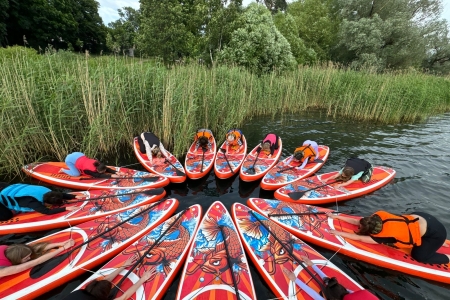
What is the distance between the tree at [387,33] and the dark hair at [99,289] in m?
18.9

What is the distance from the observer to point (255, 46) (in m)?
11.5

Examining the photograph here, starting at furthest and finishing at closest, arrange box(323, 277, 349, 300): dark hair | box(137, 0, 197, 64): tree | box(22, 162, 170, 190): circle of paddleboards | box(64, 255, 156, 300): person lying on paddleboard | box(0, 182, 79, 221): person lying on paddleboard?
box(137, 0, 197, 64): tree → box(22, 162, 170, 190): circle of paddleboards → box(0, 182, 79, 221): person lying on paddleboard → box(323, 277, 349, 300): dark hair → box(64, 255, 156, 300): person lying on paddleboard

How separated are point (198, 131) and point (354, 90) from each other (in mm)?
8128

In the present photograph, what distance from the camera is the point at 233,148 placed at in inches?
281

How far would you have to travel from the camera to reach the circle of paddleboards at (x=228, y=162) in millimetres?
5738

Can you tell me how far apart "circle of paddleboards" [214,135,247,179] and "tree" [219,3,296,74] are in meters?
5.93

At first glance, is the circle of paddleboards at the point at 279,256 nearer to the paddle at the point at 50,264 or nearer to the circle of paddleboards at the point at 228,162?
the circle of paddleboards at the point at 228,162

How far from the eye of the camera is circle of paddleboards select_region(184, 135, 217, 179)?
5.63 metres

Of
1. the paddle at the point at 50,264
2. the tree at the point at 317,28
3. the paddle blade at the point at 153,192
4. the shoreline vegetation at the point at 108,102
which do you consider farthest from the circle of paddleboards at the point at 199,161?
the tree at the point at 317,28

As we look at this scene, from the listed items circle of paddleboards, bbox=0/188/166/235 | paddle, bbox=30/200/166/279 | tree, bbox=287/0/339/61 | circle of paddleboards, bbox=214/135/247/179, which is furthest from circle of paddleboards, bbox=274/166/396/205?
tree, bbox=287/0/339/61

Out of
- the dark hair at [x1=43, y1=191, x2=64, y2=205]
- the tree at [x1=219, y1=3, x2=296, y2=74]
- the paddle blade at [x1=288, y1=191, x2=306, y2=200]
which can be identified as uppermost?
the tree at [x1=219, y1=3, x2=296, y2=74]

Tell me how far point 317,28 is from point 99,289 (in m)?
24.1

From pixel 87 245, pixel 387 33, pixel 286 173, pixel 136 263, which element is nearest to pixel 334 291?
pixel 136 263

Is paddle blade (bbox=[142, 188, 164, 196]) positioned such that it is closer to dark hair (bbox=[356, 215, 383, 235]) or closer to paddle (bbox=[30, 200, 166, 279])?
paddle (bbox=[30, 200, 166, 279])
